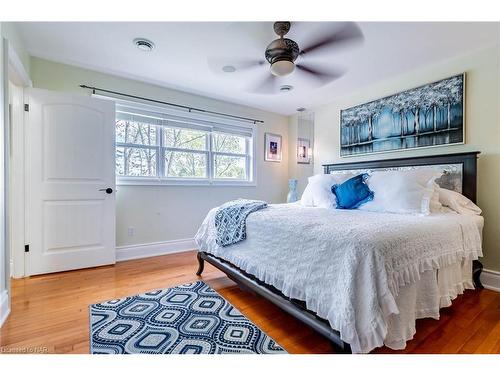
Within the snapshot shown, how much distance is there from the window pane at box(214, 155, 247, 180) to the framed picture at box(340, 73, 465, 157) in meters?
1.75

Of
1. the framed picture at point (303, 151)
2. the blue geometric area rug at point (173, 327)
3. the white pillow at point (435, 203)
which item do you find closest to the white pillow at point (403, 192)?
the white pillow at point (435, 203)

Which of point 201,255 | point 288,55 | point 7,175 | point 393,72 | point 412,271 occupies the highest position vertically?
point 393,72

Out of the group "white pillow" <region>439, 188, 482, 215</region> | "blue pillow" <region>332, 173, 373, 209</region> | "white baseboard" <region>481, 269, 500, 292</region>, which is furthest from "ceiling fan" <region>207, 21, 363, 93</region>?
"white baseboard" <region>481, 269, 500, 292</region>

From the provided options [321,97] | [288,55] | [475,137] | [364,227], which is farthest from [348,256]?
[321,97]

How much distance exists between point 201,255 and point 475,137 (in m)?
3.10

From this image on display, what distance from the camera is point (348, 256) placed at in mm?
1272

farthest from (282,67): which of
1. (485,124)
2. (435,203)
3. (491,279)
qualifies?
(491,279)

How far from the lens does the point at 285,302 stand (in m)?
1.63

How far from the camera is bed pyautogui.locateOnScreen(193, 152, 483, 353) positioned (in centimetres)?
121

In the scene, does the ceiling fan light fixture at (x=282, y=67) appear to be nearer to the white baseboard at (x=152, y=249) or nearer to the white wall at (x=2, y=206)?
the white wall at (x=2, y=206)

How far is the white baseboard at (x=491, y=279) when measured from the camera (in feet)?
7.64

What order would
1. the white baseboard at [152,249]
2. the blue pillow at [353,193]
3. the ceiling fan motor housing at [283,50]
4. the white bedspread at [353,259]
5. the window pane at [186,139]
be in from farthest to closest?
the window pane at [186,139] < the white baseboard at [152,249] < the blue pillow at [353,193] < the ceiling fan motor housing at [283,50] < the white bedspread at [353,259]
